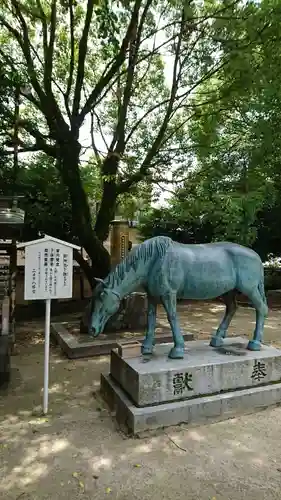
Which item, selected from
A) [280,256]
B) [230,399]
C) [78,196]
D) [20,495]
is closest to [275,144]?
[78,196]

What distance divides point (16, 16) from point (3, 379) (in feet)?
23.9

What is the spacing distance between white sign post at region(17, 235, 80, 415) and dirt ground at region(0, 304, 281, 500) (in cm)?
51

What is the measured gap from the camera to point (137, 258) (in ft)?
14.2

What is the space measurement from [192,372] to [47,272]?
2082mm

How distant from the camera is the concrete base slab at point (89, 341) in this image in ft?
21.1

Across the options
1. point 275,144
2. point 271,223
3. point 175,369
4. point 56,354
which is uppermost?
point 275,144

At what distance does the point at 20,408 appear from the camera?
4.34m

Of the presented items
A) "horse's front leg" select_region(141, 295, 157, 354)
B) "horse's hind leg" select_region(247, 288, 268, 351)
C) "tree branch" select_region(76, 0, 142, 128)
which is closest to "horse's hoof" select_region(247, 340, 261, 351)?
"horse's hind leg" select_region(247, 288, 268, 351)

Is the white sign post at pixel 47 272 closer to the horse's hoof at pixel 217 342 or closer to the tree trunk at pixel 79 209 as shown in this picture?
the horse's hoof at pixel 217 342

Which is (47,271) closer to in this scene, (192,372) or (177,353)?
(177,353)

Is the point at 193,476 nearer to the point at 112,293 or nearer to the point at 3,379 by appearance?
the point at 112,293

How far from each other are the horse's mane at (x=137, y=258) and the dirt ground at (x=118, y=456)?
1.64m

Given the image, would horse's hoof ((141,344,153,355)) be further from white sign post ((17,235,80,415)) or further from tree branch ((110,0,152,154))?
tree branch ((110,0,152,154))

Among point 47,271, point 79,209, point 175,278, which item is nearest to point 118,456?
point 175,278
